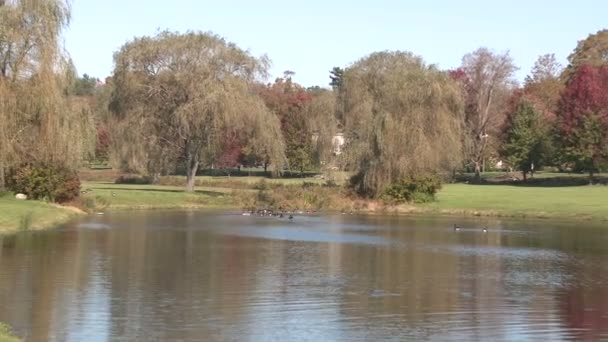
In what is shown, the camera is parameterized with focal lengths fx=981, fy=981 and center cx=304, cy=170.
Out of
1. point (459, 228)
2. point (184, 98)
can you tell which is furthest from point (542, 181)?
point (459, 228)

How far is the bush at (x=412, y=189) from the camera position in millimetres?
62688

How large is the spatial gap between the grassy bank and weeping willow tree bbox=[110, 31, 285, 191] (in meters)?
15.4

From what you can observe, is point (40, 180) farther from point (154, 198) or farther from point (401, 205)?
point (401, 205)

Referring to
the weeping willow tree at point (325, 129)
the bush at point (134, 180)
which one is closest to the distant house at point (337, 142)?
the weeping willow tree at point (325, 129)

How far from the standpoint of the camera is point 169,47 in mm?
67000

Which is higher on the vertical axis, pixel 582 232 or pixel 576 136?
pixel 576 136

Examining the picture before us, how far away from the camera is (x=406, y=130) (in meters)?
61.8

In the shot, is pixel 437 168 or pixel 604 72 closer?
pixel 437 168

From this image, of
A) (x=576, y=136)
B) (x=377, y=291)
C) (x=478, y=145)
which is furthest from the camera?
(x=478, y=145)

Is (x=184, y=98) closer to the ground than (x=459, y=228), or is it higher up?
higher up

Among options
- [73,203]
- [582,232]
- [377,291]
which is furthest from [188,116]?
[377,291]

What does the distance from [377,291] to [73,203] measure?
33.6 metres

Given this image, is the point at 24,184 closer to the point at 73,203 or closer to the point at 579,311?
the point at 73,203

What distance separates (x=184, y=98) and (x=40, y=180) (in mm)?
18526
